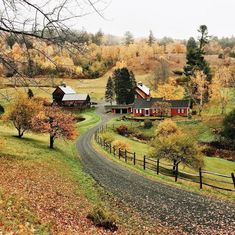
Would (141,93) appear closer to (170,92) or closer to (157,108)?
(170,92)

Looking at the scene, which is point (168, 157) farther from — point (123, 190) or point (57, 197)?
point (57, 197)

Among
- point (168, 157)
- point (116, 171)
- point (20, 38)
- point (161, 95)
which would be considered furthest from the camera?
point (161, 95)

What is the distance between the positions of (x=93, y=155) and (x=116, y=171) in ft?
36.9

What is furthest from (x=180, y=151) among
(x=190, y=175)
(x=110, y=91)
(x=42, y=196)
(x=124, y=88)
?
(x=110, y=91)

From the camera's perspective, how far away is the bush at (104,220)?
14500 mm

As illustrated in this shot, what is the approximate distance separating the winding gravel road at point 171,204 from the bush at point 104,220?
9.23ft

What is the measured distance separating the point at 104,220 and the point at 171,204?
5817 mm

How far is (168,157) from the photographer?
33.9 meters

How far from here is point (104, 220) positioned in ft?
47.6

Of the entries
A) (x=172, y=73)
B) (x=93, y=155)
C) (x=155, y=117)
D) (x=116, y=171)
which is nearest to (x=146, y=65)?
(x=172, y=73)

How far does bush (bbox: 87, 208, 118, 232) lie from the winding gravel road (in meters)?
2.81

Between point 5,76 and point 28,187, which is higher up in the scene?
point 5,76

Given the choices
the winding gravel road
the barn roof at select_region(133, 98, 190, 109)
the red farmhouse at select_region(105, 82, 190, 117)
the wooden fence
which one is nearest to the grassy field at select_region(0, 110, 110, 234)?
the winding gravel road

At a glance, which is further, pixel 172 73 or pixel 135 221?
pixel 172 73
